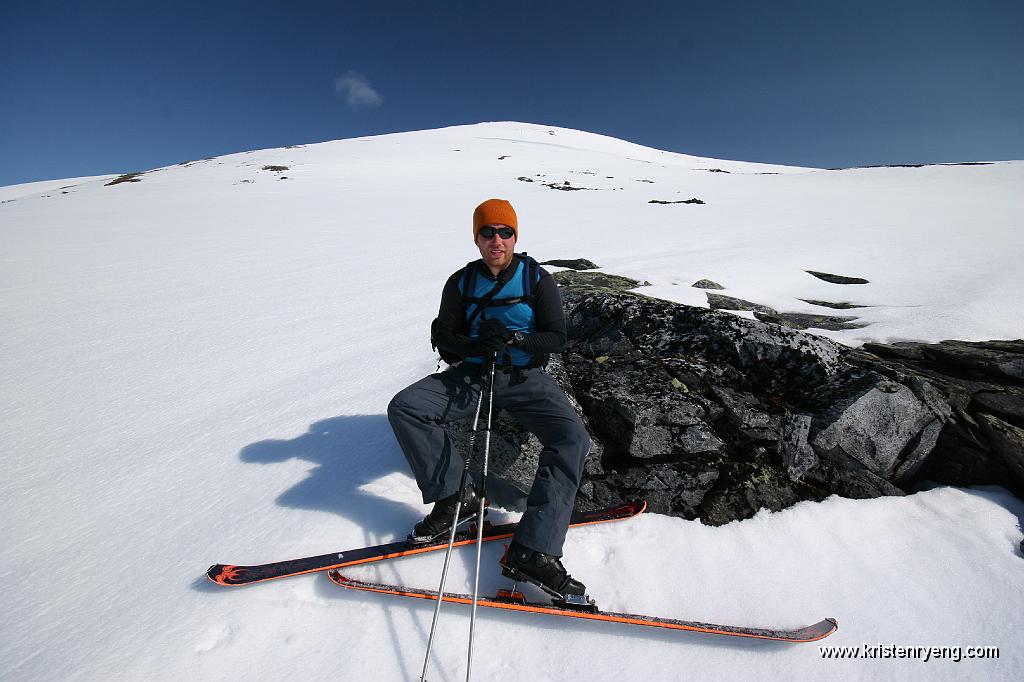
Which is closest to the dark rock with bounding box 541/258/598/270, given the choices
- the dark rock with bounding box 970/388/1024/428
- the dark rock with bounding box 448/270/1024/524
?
the dark rock with bounding box 448/270/1024/524

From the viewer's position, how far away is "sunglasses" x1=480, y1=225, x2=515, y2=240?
3.16m

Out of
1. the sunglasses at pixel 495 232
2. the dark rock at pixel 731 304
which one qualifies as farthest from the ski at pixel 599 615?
the dark rock at pixel 731 304

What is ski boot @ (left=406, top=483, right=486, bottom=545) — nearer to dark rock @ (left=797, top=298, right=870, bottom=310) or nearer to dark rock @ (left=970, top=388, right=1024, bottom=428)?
dark rock @ (left=970, top=388, right=1024, bottom=428)

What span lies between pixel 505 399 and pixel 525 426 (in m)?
0.34

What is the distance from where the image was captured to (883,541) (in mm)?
2869

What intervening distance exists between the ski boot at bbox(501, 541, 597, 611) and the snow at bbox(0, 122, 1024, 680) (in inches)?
5.0

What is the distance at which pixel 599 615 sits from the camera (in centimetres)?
236

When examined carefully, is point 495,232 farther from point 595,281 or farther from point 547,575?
point 595,281

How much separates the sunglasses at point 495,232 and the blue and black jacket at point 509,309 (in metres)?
0.22

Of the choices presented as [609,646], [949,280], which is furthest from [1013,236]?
[609,646]

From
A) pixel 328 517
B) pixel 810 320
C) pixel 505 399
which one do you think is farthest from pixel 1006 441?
pixel 328 517

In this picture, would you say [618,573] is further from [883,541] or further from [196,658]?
[196,658]

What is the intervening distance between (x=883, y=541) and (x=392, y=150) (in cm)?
5323

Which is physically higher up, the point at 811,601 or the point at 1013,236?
the point at 1013,236
